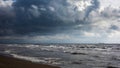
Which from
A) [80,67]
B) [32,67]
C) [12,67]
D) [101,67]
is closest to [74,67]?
[80,67]

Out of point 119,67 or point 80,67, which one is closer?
point 80,67

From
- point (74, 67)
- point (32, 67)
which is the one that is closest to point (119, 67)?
point (74, 67)

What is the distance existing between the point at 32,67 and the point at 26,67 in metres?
0.63

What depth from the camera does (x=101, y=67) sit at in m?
22.5

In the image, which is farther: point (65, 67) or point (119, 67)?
point (119, 67)

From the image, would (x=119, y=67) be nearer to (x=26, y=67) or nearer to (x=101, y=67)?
(x=101, y=67)

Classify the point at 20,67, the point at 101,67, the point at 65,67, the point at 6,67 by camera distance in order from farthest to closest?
the point at 101,67 < the point at 65,67 < the point at 20,67 < the point at 6,67

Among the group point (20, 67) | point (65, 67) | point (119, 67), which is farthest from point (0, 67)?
point (119, 67)

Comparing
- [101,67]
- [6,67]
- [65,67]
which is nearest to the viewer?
[6,67]

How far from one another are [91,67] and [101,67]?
43.6 inches

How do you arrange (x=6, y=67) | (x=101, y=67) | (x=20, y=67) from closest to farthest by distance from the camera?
(x=6, y=67)
(x=20, y=67)
(x=101, y=67)

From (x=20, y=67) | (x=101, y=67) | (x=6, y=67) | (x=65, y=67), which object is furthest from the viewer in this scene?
(x=101, y=67)

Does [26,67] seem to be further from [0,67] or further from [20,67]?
[0,67]

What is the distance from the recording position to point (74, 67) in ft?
70.0
